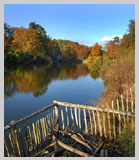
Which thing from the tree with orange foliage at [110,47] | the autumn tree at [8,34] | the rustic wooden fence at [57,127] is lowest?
the rustic wooden fence at [57,127]

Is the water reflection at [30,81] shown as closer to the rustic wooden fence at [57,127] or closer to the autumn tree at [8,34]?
the rustic wooden fence at [57,127]

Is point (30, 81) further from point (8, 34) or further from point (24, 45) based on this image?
point (8, 34)

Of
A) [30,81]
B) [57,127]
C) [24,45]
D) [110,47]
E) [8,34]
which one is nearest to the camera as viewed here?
[57,127]

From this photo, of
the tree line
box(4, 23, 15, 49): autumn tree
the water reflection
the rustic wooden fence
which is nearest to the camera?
the rustic wooden fence

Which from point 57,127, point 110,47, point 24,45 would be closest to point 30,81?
point 57,127

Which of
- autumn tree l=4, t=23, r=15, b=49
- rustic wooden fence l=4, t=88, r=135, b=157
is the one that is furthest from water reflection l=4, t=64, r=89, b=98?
autumn tree l=4, t=23, r=15, b=49

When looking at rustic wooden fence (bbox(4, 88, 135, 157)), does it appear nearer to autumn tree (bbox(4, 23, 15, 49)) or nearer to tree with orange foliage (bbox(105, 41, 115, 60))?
tree with orange foliage (bbox(105, 41, 115, 60))

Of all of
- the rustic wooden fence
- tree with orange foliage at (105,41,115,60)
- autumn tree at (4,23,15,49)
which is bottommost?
the rustic wooden fence

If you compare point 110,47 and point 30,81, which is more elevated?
point 110,47

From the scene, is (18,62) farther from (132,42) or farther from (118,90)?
(118,90)

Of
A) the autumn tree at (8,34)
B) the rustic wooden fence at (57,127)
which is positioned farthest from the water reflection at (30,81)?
the autumn tree at (8,34)

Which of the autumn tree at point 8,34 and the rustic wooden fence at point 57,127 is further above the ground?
the autumn tree at point 8,34

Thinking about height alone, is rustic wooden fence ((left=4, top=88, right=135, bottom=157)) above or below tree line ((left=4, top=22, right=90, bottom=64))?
below

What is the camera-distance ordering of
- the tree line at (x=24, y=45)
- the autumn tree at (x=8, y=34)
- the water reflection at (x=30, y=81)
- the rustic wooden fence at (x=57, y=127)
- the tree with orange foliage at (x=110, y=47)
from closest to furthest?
1. the rustic wooden fence at (x=57, y=127)
2. the water reflection at (x=30, y=81)
3. the tree with orange foliage at (x=110, y=47)
4. the tree line at (x=24, y=45)
5. the autumn tree at (x=8, y=34)
